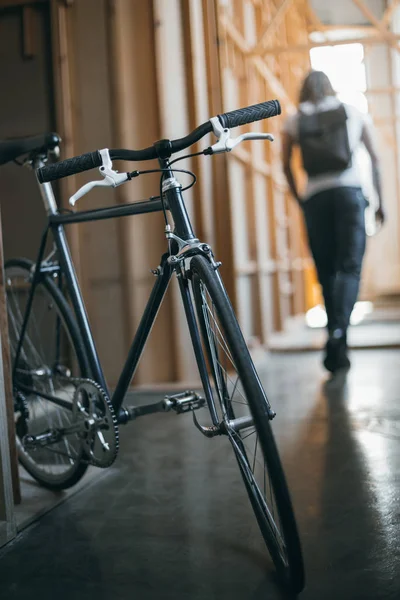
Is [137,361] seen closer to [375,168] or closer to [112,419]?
[112,419]

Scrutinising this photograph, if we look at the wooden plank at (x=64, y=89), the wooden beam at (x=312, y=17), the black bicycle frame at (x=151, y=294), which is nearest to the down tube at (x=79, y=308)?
the black bicycle frame at (x=151, y=294)

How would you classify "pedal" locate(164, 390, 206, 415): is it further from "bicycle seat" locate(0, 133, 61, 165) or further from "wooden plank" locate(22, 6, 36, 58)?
"wooden plank" locate(22, 6, 36, 58)

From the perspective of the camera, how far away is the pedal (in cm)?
199

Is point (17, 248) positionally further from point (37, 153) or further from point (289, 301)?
point (289, 301)

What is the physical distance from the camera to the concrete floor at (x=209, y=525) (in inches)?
65.6

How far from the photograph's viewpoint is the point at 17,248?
4215mm

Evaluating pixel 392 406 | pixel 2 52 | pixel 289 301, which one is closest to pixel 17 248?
pixel 2 52

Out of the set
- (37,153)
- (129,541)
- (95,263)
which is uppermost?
(37,153)

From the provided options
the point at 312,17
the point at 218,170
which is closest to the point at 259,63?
the point at 218,170

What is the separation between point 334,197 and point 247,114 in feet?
8.18

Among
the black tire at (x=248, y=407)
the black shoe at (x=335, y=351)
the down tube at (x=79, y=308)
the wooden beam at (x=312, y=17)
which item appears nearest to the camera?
the black tire at (x=248, y=407)

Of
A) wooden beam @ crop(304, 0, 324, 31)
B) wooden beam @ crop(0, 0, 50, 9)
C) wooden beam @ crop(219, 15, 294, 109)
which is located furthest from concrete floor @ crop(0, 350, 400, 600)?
wooden beam @ crop(304, 0, 324, 31)

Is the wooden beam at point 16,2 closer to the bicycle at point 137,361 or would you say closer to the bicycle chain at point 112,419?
the bicycle at point 137,361

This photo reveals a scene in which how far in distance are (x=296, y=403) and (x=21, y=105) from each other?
2171 mm
